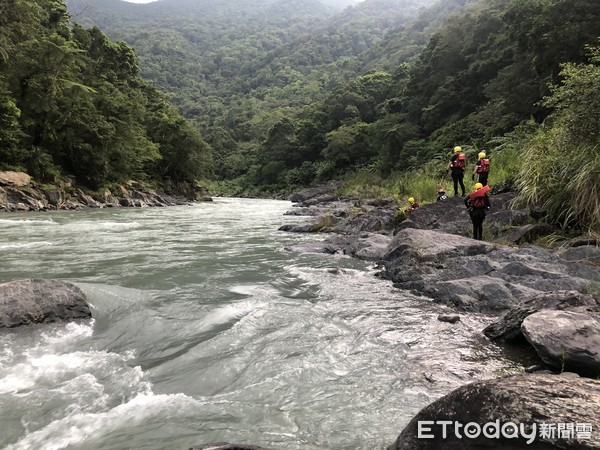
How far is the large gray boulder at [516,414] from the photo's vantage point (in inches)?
82.4

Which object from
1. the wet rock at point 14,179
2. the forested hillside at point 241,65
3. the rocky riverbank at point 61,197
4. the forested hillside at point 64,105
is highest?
the forested hillside at point 241,65

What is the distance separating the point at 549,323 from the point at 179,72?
147 metres

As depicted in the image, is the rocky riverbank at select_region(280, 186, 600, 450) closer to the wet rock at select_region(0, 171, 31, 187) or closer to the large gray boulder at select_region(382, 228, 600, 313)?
the large gray boulder at select_region(382, 228, 600, 313)

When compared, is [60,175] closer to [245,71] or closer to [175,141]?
[175,141]

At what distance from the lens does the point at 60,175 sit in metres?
28.2

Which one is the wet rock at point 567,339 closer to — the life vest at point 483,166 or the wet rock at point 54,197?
the life vest at point 483,166

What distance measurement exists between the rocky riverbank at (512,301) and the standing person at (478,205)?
354 mm

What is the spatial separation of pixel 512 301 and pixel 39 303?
21.1 ft

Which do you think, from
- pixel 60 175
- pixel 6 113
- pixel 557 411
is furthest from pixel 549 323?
pixel 60 175

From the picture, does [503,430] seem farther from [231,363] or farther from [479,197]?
[479,197]

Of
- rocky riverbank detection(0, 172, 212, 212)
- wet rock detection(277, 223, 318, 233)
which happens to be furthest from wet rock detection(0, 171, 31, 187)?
wet rock detection(277, 223, 318, 233)

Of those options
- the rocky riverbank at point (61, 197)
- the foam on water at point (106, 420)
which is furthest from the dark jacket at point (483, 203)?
the rocky riverbank at point (61, 197)

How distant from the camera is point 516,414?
222 cm

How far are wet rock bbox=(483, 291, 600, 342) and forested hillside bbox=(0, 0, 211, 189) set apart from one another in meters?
27.5
